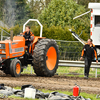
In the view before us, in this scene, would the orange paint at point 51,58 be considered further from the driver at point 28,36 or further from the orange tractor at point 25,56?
the driver at point 28,36

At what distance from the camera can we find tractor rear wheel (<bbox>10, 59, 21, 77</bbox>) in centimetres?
1201

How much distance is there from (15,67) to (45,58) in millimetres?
1422

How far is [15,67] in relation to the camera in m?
12.1

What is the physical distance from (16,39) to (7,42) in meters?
0.90

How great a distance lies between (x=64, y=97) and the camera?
7223 mm

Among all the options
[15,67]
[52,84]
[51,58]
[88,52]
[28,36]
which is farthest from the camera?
[51,58]

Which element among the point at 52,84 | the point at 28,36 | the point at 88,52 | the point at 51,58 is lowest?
the point at 52,84

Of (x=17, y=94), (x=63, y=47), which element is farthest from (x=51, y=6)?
(x=17, y=94)

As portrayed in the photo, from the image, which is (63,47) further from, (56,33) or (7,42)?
(7,42)

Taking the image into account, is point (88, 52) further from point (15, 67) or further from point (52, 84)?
point (52, 84)

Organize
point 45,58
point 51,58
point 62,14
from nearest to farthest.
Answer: point 45,58 → point 51,58 → point 62,14

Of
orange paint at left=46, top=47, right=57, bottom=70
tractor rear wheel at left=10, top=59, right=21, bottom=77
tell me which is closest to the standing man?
orange paint at left=46, top=47, right=57, bottom=70

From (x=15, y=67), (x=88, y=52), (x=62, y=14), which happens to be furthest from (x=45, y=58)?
(x=62, y=14)

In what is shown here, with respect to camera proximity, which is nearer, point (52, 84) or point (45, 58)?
point (52, 84)
